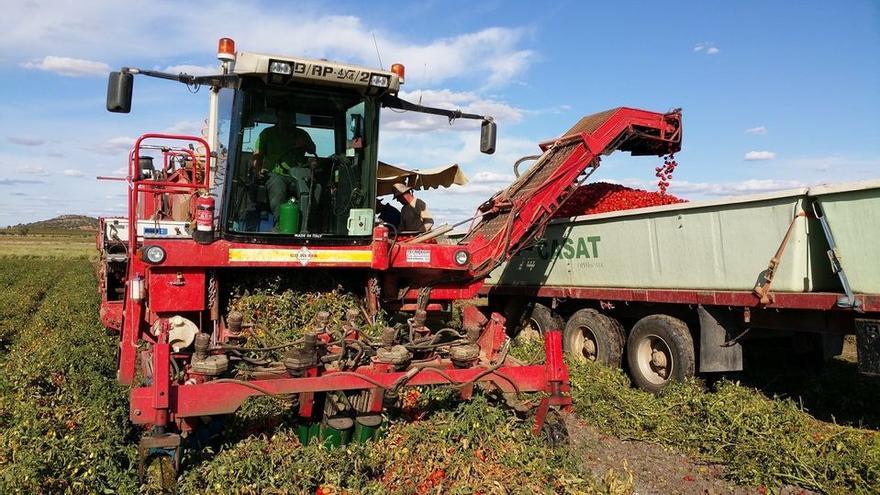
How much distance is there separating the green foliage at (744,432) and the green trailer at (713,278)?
21.1 inches

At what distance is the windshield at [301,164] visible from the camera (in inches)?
218

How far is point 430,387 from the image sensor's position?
204 inches

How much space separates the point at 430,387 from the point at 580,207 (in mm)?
4594

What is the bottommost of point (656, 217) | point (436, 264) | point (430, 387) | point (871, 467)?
point (871, 467)

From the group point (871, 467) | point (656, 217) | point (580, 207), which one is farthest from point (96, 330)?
point (871, 467)

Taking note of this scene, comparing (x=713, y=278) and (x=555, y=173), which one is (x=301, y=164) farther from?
(x=713, y=278)

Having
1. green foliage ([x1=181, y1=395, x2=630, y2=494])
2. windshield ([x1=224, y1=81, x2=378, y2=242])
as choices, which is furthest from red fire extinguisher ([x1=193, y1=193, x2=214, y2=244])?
green foliage ([x1=181, y1=395, x2=630, y2=494])

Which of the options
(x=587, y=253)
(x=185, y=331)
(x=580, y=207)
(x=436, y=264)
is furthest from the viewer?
(x=580, y=207)

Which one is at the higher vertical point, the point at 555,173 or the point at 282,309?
the point at 555,173

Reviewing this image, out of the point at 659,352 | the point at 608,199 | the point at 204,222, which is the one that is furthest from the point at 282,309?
the point at 608,199

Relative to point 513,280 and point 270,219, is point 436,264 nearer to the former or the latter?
point 270,219

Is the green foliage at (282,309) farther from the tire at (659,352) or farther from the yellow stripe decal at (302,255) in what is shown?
the tire at (659,352)

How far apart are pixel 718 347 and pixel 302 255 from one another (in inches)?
158

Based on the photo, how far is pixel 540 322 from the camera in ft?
30.4
